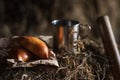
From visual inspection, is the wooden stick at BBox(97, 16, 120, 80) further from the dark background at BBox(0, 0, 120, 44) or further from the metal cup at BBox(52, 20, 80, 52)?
the dark background at BBox(0, 0, 120, 44)

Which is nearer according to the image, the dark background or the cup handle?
the cup handle

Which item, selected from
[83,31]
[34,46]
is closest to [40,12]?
[83,31]

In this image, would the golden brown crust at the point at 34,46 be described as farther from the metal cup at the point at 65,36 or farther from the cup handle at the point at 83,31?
the cup handle at the point at 83,31

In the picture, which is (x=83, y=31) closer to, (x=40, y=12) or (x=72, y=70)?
(x=72, y=70)

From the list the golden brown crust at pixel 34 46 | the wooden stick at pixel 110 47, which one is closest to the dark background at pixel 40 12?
the wooden stick at pixel 110 47

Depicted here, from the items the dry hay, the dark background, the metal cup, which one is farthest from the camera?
the dark background

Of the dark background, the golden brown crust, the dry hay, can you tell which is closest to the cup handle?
the dry hay

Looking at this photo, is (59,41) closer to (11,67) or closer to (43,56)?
(43,56)
